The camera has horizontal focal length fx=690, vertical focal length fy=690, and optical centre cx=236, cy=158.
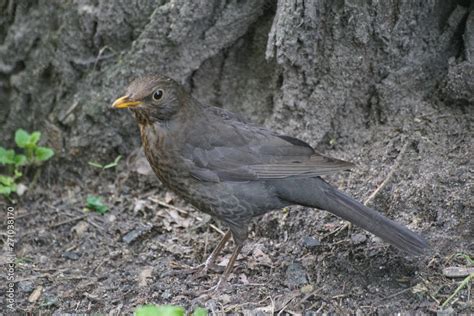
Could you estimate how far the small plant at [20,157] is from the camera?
20.6ft

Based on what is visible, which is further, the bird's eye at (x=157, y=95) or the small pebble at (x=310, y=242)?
the small pebble at (x=310, y=242)

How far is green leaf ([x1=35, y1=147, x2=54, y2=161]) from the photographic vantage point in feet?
20.8

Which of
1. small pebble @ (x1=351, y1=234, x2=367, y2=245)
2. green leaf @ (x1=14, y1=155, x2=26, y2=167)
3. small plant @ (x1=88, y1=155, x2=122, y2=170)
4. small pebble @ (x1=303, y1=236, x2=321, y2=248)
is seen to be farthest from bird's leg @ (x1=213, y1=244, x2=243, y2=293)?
green leaf @ (x1=14, y1=155, x2=26, y2=167)

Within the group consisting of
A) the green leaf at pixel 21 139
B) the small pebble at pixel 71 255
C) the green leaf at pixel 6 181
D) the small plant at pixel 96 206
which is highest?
the green leaf at pixel 21 139

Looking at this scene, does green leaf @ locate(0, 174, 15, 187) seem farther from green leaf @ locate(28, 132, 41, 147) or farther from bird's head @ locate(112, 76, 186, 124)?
bird's head @ locate(112, 76, 186, 124)

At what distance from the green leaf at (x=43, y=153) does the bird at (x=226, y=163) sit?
1350 millimetres

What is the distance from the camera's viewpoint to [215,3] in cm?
591

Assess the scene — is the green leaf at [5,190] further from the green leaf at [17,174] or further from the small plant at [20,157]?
the green leaf at [17,174]

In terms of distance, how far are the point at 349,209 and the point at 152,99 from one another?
5.55 feet

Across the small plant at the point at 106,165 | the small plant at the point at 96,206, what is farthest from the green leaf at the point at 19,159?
the small plant at the point at 96,206

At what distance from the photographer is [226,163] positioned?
5332 millimetres

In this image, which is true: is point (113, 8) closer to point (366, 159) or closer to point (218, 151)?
point (218, 151)

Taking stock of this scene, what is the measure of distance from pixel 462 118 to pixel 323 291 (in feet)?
6.11

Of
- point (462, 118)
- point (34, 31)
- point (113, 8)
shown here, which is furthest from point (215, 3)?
point (462, 118)
